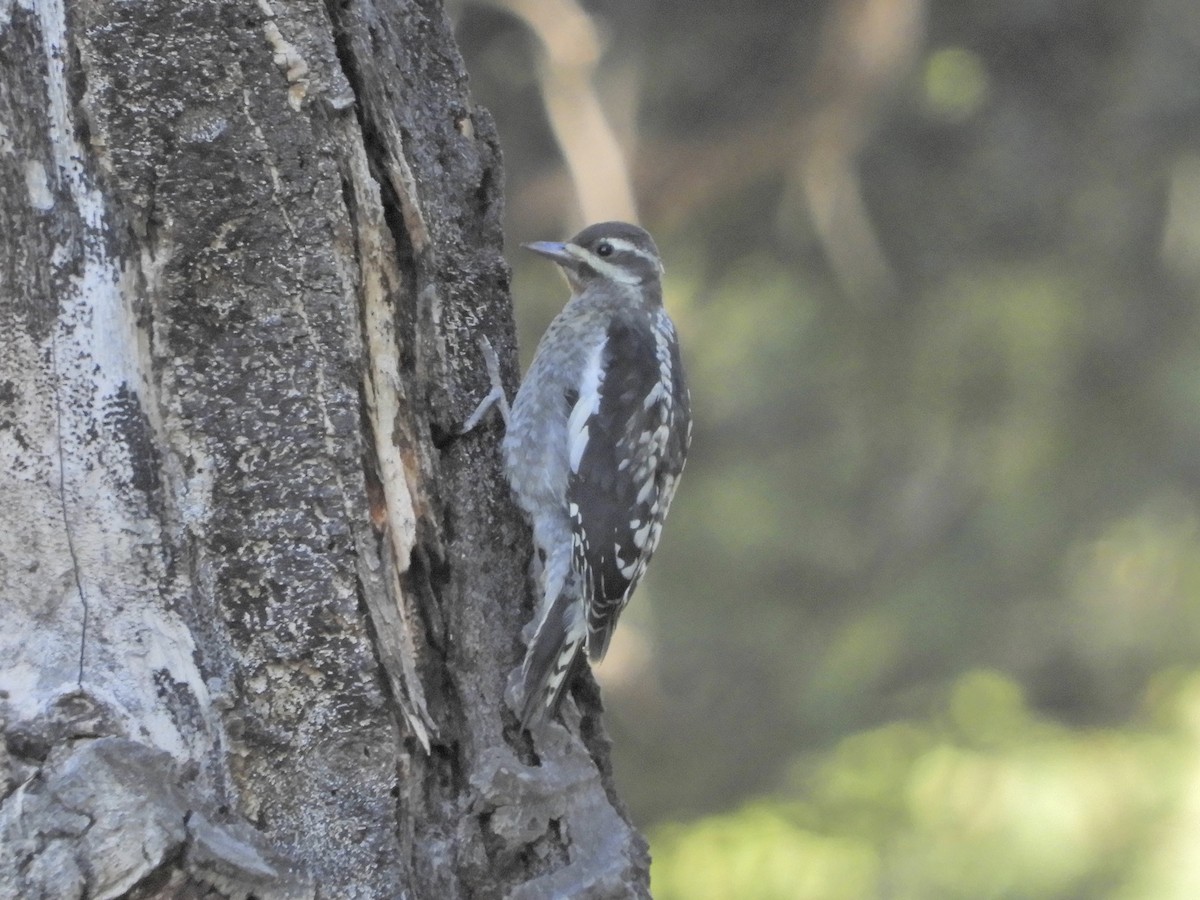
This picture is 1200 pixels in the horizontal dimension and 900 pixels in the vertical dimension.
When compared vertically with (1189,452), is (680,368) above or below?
below

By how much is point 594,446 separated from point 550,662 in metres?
0.89

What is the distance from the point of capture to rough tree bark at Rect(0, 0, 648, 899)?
1980 millimetres

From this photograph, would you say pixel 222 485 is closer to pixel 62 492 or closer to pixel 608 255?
pixel 62 492

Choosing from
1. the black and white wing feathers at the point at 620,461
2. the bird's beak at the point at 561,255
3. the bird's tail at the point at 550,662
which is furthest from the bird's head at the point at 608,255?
the bird's tail at the point at 550,662

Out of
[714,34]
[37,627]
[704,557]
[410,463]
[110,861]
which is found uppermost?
[714,34]

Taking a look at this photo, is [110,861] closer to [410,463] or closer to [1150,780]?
[410,463]

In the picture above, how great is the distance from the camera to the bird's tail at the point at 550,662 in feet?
7.86

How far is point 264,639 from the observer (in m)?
2.07

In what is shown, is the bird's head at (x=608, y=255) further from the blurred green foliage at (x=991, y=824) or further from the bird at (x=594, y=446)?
the blurred green foliage at (x=991, y=824)

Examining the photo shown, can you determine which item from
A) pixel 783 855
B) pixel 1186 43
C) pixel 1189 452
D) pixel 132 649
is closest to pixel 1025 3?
pixel 1186 43

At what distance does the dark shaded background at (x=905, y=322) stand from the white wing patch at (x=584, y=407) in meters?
3.30

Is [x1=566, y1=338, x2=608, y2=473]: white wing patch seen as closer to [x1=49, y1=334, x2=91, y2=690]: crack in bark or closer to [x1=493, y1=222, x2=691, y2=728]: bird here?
[x1=493, y1=222, x2=691, y2=728]: bird

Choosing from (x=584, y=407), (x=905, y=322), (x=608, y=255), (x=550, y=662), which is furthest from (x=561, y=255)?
(x=905, y=322)

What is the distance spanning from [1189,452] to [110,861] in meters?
5.93
